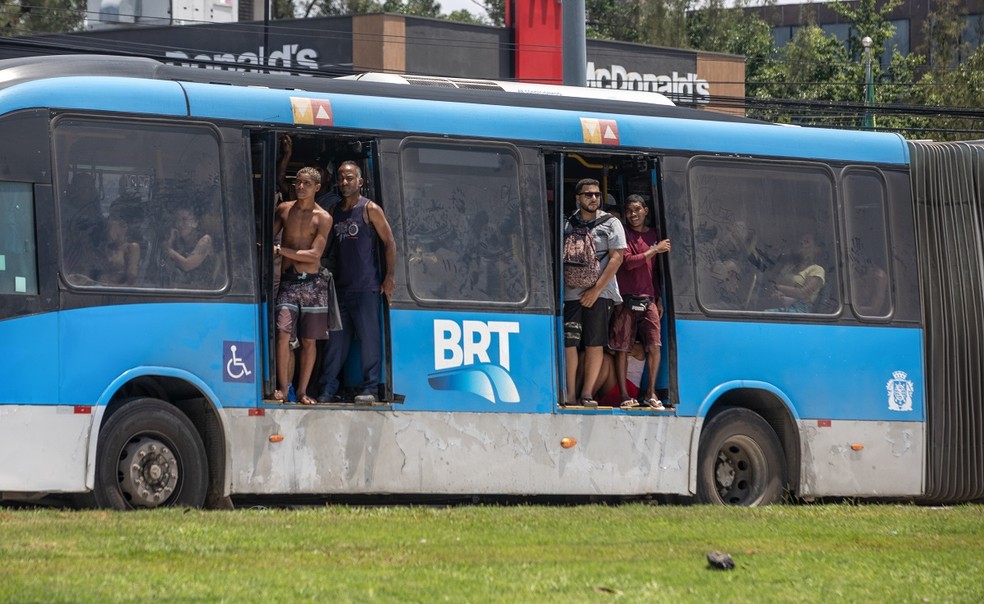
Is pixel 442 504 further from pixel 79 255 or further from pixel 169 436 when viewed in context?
pixel 79 255

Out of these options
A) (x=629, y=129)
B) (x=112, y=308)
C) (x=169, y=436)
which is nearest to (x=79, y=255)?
(x=112, y=308)

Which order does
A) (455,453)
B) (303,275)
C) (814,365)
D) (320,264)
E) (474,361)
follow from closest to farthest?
(303,275)
(320,264)
(455,453)
(474,361)
(814,365)

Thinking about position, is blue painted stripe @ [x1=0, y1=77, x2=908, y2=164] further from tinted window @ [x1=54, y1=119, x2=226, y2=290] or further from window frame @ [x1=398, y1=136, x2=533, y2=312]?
tinted window @ [x1=54, y1=119, x2=226, y2=290]

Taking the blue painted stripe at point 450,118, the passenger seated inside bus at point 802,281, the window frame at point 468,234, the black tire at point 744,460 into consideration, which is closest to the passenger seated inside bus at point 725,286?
the passenger seated inside bus at point 802,281

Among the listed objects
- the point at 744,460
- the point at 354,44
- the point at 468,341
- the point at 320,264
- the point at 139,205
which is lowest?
the point at 744,460

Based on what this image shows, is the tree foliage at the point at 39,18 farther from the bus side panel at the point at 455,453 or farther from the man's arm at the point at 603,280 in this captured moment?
the bus side panel at the point at 455,453

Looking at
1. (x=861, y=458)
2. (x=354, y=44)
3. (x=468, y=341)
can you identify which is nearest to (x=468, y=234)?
(x=468, y=341)

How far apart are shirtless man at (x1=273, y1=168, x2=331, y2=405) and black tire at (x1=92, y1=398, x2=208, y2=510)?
32.5 inches

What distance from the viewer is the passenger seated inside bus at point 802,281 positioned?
13.7 m

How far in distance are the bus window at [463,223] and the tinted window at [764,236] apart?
177 centimetres

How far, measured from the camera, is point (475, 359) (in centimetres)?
1207

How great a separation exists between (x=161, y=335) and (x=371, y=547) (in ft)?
8.30

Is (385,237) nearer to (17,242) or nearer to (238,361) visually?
(238,361)

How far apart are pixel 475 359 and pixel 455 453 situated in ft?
2.38
